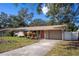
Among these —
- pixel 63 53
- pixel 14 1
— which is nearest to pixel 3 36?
pixel 14 1

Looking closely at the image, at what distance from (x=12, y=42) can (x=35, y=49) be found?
1.36 feet

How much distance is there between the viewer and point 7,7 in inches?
232

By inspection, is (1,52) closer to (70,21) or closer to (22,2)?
(22,2)

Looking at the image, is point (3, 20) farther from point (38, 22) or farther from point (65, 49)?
point (65, 49)

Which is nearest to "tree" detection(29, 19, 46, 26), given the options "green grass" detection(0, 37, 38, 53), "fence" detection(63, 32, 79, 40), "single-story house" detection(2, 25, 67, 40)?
"single-story house" detection(2, 25, 67, 40)

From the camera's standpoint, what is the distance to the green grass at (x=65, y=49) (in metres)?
5.93

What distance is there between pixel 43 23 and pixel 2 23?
0.71m

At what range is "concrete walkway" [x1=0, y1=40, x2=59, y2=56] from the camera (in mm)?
5906

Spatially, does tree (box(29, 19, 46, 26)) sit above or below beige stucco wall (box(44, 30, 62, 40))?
above

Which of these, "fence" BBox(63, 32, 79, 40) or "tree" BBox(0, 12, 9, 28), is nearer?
"tree" BBox(0, 12, 9, 28)

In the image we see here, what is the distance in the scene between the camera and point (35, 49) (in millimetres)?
5969

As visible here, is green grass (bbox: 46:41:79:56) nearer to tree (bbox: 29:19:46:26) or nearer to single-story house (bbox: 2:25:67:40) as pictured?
single-story house (bbox: 2:25:67:40)

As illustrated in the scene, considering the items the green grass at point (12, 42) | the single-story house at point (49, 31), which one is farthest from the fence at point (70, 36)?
the green grass at point (12, 42)

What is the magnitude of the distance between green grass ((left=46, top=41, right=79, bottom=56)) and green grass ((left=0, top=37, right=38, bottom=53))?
0.42 metres
